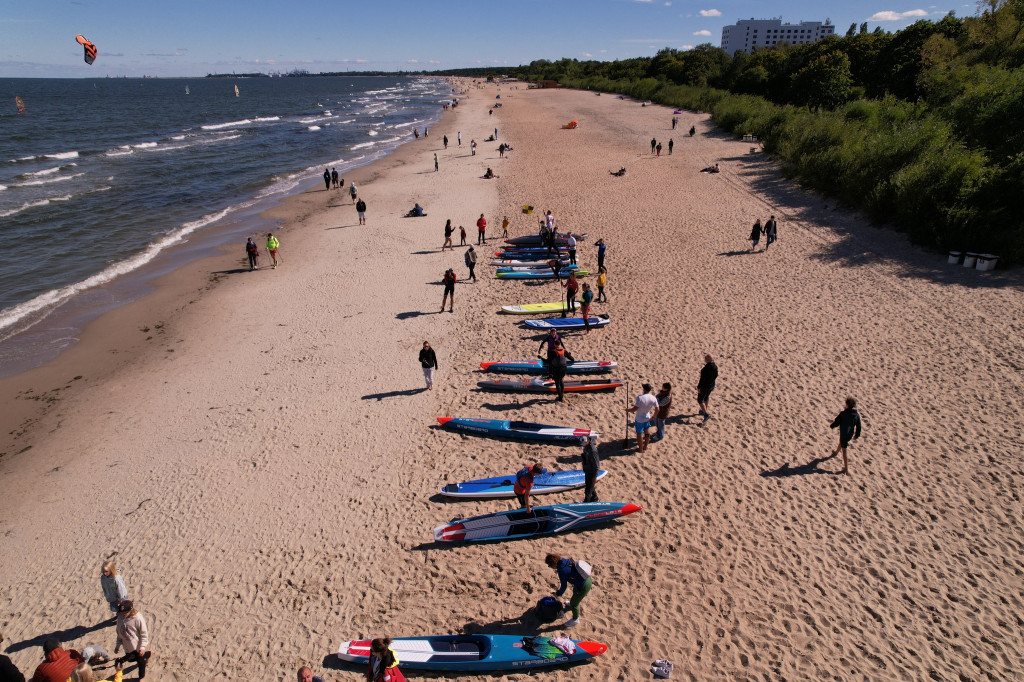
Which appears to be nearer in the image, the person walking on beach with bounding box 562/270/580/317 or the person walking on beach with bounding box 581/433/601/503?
Result: the person walking on beach with bounding box 581/433/601/503

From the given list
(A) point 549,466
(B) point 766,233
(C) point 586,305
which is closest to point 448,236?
(C) point 586,305

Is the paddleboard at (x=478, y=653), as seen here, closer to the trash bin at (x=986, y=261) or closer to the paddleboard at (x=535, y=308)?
the paddleboard at (x=535, y=308)

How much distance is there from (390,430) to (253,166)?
39313mm

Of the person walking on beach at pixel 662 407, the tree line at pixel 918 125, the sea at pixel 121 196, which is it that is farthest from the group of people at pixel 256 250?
the tree line at pixel 918 125

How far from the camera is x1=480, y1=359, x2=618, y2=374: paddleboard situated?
12.5 m

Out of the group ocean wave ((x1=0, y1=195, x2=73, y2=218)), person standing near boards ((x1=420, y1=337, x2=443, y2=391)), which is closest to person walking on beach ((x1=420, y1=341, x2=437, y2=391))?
person standing near boards ((x1=420, y1=337, x2=443, y2=391))

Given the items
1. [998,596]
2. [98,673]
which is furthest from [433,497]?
[998,596]

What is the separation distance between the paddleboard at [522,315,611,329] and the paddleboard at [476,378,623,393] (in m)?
2.83

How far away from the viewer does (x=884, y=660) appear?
6379 millimetres

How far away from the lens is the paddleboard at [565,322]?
47.9ft

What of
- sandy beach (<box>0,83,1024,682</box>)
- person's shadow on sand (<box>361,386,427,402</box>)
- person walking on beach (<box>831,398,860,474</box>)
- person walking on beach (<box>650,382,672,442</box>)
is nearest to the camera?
sandy beach (<box>0,83,1024,682</box>)

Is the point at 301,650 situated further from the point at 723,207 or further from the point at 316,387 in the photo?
the point at 723,207

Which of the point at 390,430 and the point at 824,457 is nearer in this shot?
the point at 824,457

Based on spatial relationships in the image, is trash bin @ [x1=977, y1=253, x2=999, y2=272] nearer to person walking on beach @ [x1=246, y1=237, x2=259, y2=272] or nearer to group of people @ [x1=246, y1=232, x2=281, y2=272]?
group of people @ [x1=246, y1=232, x2=281, y2=272]
